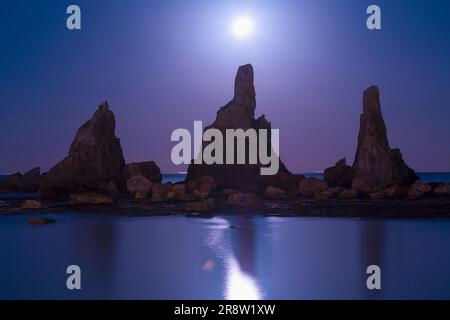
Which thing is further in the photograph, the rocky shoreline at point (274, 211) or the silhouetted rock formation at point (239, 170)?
the silhouetted rock formation at point (239, 170)

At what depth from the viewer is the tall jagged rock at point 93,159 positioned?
7844 cm

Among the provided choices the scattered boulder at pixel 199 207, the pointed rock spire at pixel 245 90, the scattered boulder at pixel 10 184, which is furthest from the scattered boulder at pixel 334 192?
the scattered boulder at pixel 10 184

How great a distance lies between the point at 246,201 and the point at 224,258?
26.5m

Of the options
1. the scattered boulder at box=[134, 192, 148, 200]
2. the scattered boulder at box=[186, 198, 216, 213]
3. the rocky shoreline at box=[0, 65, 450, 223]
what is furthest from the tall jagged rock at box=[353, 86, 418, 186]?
the scattered boulder at box=[186, 198, 216, 213]

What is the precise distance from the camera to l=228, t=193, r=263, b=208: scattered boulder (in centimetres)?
4814

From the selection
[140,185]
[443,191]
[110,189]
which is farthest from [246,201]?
[443,191]

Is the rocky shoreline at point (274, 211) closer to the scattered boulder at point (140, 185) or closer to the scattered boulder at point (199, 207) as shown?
the scattered boulder at point (199, 207)

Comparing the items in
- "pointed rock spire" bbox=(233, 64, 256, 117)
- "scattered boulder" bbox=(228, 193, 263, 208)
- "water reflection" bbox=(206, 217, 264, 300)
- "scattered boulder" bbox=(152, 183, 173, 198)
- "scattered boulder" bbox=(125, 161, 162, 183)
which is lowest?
"water reflection" bbox=(206, 217, 264, 300)

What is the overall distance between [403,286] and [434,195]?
48697 millimetres

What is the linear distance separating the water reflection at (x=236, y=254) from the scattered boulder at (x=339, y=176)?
43699mm

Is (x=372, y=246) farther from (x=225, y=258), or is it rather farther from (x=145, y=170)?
(x=145, y=170)

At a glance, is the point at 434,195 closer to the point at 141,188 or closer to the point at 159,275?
the point at 141,188

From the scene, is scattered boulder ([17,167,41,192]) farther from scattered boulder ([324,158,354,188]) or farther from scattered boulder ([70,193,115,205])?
scattered boulder ([324,158,354,188])

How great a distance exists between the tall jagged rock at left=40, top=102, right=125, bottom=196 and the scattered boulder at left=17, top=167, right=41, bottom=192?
6.94 metres
